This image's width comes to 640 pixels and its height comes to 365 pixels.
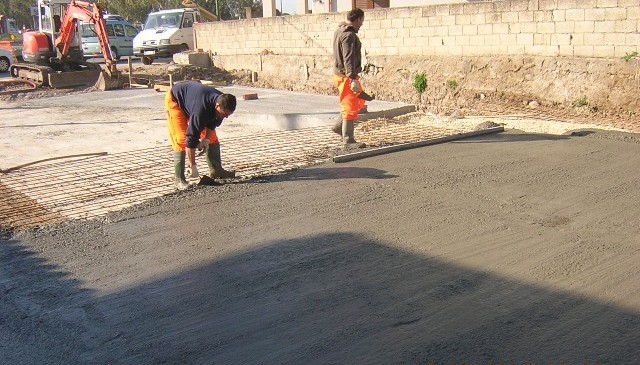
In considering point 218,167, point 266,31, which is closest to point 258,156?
point 218,167

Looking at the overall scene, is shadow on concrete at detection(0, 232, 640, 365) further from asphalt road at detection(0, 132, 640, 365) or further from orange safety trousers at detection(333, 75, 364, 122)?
orange safety trousers at detection(333, 75, 364, 122)

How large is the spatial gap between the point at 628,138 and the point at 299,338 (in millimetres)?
6399

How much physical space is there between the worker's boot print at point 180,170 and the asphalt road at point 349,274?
→ 10.6 inches

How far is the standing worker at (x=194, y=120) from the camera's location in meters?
6.45

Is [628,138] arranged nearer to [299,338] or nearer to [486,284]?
[486,284]

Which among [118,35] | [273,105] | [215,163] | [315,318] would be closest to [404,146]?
[215,163]

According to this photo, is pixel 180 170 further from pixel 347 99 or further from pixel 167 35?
pixel 167 35

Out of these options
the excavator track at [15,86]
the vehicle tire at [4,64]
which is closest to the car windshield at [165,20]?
the vehicle tire at [4,64]

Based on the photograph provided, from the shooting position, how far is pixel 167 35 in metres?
25.5

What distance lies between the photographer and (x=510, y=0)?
41.0 feet

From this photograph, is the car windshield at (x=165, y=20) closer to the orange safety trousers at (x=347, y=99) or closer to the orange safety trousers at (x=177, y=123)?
the orange safety trousers at (x=347, y=99)

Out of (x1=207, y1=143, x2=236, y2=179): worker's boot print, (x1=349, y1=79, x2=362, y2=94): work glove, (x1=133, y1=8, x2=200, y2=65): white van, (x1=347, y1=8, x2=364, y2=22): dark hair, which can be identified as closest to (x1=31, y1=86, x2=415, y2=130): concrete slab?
(x1=349, y1=79, x2=362, y2=94): work glove

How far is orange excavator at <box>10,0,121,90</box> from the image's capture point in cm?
1864

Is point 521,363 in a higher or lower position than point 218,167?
lower
